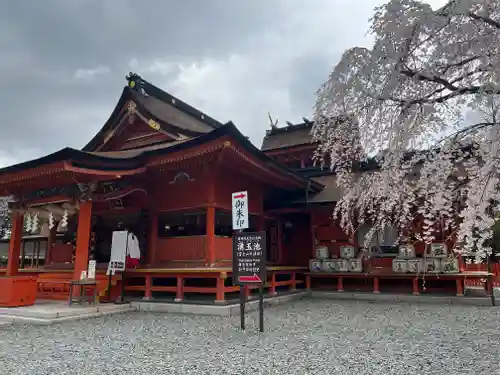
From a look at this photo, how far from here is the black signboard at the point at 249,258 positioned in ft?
21.7

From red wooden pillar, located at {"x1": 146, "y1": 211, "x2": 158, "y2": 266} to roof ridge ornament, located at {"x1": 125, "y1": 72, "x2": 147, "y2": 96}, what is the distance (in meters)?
4.17

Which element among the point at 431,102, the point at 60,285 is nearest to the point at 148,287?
the point at 60,285

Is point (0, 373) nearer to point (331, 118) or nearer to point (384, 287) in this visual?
point (331, 118)

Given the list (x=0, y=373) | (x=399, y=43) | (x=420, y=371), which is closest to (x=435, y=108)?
(x=399, y=43)

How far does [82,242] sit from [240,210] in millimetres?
4210

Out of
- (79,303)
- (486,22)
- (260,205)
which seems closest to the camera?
(486,22)

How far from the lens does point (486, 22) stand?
3.05 m

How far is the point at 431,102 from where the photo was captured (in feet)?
11.2

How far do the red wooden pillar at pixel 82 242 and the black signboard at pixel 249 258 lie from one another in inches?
153

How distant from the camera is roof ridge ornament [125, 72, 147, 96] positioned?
39.1 ft

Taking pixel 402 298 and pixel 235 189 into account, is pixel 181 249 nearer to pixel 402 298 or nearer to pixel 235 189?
pixel 235 189

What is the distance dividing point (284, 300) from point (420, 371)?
262 inches

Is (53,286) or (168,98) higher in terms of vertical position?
(168,98)

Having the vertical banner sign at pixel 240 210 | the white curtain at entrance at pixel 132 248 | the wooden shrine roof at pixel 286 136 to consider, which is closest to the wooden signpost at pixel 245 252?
the vertical banner sign at pixel 240 210
